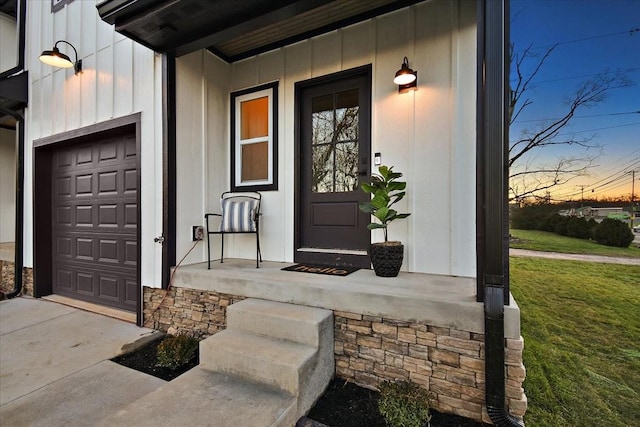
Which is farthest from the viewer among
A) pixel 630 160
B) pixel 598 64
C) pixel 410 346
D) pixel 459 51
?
pixel 598 64

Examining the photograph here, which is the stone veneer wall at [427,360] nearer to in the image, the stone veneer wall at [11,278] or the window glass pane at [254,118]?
the window glass pane at [254,118]

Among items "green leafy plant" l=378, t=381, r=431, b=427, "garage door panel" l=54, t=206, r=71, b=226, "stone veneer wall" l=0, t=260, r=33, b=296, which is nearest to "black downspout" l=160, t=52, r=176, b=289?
"garage door panel" l=54, t=206, r=71, b=226

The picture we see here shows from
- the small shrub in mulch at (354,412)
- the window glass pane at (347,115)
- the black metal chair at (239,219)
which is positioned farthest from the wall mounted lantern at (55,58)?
the small shrub in mulch at (354,412)

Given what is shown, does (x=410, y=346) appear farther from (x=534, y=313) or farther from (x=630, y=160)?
(x=630, y=160)

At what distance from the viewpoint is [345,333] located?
212 cm

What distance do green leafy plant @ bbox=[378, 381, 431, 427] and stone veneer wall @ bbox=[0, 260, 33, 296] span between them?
5.44 metres

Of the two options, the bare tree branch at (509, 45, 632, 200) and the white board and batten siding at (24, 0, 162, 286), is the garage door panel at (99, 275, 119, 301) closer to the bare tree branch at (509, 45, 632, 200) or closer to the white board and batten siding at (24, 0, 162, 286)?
the white board and batten siding at (24, 0, 162, 286)

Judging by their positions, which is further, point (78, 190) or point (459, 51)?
point (78, 190)

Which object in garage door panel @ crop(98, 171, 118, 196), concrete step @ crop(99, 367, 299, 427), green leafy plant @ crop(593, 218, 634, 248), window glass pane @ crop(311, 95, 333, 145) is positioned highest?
window glass pane @ crop(311, 95, 333, 145)

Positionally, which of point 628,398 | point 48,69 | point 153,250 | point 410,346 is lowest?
point 628,398

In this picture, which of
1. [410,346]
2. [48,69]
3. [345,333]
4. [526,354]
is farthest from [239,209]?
[48,69]

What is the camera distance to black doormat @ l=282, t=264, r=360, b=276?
2760 mm

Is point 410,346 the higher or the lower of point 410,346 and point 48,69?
the lower

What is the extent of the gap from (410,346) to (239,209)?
223cm
